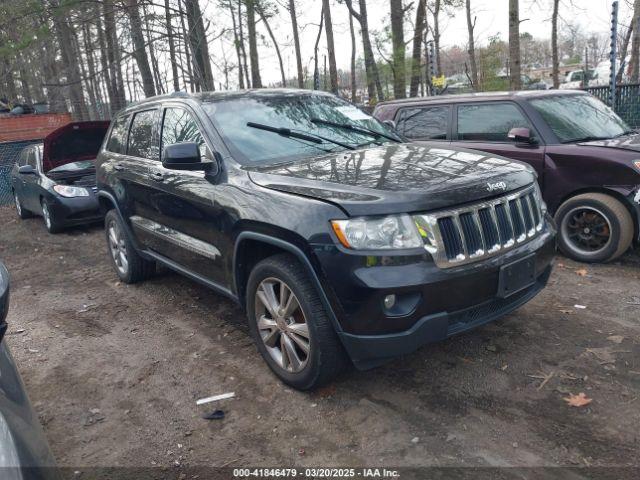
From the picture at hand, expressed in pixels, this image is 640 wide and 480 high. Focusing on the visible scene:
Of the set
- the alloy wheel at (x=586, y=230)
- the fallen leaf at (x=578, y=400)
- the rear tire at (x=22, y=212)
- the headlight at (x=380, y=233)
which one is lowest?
the fallen leaf at (x=578, y=400)

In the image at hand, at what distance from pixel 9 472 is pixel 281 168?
2.47m

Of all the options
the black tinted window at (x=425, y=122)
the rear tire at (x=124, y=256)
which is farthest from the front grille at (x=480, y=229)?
the rear tire at (x=124, y=256)

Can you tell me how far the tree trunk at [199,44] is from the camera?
1277 centimetres

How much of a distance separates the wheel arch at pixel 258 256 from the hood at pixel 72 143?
21.0ft

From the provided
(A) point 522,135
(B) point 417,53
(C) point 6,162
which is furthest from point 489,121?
(B) point 417,53

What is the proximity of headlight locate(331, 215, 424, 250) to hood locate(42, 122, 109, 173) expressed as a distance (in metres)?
7.34

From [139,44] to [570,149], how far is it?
11466 millimetres

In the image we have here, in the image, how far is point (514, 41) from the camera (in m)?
12.7

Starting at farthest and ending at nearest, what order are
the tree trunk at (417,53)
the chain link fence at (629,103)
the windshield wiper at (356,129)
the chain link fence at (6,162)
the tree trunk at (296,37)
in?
the tree trunk at (296,37) < the tree trunk at (417,53) < the chain link fence at (6,162) < the chain link fence at (629,103) < the windshield wiper at (356,129)

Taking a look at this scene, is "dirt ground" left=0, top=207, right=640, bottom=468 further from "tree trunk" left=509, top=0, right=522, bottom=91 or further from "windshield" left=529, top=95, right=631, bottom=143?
"tree trunk" left=509, top=0, right=522, bottom=91

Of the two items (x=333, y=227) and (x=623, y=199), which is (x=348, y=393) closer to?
(x=333, y=227)

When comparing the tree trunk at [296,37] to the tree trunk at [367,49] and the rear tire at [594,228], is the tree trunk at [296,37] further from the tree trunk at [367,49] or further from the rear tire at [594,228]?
the rear tire at [594,228]

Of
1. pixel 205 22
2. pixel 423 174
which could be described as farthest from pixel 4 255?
pixel 205 22

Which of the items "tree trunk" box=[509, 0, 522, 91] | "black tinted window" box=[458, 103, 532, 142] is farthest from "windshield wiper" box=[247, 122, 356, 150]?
"tree trunk" box=[509, 0, 522, 91]
